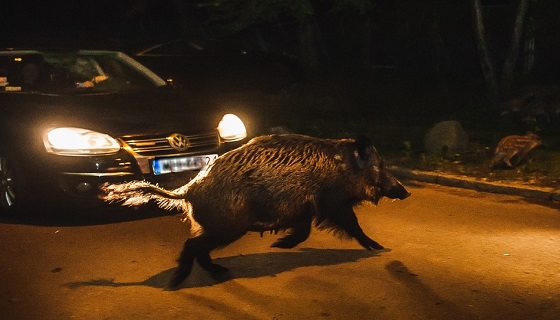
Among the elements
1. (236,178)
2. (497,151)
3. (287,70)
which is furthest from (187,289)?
(287,70)

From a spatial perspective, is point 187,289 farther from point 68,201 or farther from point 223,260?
point 68,201

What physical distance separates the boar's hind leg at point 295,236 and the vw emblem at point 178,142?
160 centimetres

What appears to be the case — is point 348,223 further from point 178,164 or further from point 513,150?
point 513,150

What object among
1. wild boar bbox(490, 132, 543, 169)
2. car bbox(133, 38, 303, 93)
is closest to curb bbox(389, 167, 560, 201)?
wild boar bbox(490, 132, 543, 169)

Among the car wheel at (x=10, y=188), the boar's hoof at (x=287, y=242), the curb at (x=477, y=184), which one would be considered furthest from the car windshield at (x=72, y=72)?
the boar's hoof at (x=287, y=242)

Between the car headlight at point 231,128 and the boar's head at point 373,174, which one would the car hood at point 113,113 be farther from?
the boar's head at point 373,174

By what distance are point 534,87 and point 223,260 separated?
11.2 m

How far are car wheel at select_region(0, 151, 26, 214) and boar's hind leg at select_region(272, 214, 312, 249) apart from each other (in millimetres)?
2643

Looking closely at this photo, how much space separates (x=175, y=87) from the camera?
412 inches

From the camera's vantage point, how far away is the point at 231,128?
362 inches

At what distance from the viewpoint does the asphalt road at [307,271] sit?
6.04 m

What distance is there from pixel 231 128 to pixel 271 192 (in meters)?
2.57

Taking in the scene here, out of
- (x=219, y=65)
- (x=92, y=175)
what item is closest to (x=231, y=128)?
(x=92, y=175)

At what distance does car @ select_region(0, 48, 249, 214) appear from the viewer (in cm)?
836
